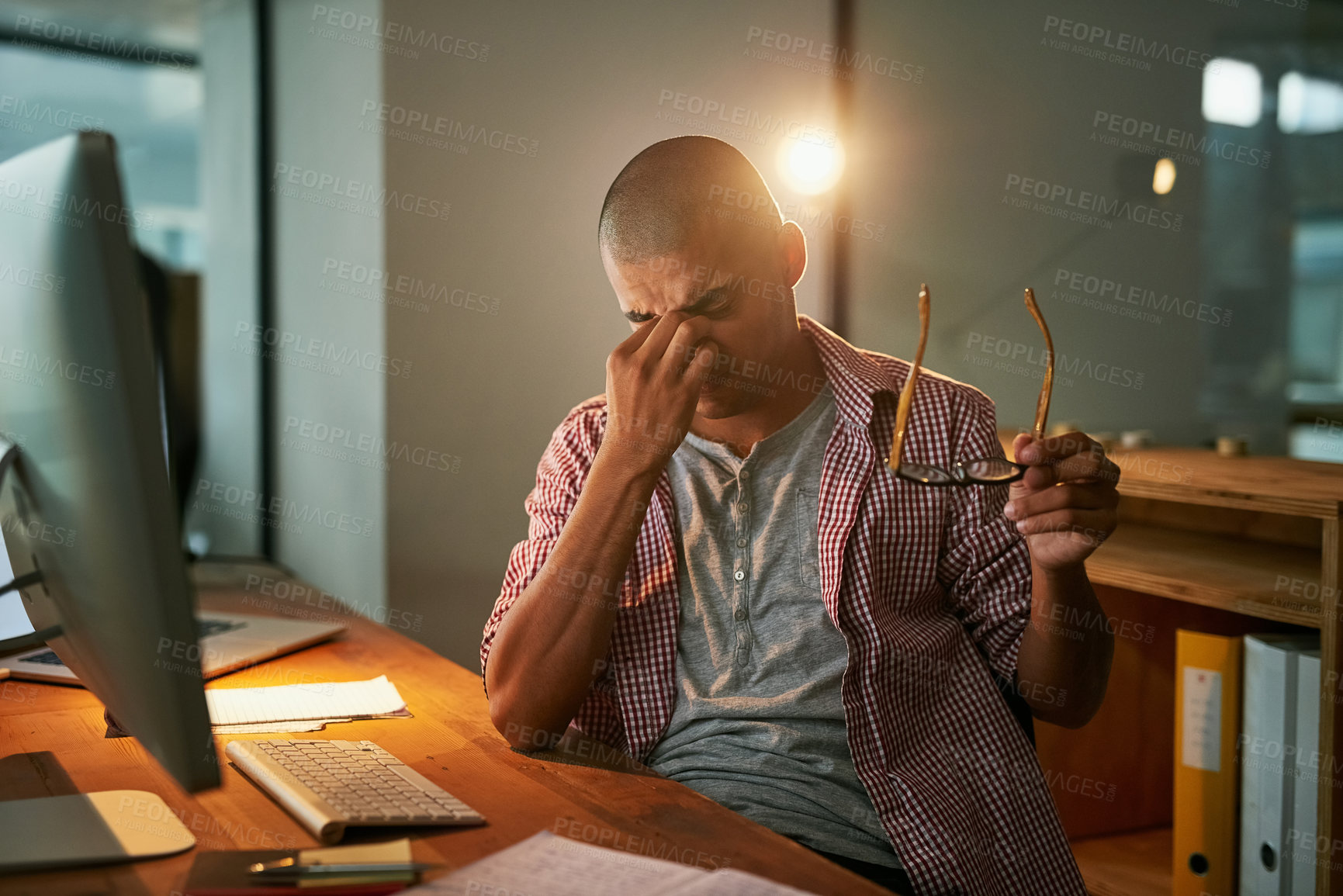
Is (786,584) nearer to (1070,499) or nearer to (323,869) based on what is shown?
(1070,499)

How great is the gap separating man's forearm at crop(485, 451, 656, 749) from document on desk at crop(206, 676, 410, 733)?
134 millimetres

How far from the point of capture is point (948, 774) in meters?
1.18

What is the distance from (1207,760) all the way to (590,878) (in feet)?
3.98

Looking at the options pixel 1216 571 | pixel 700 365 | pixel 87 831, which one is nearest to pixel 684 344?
pixel 700 365

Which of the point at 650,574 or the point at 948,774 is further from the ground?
the point at 650,574

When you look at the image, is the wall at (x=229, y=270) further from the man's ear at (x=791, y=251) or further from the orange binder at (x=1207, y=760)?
the orange binder at (x=1207, y=760)

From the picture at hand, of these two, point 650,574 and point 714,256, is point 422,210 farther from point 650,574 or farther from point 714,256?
point 650,574

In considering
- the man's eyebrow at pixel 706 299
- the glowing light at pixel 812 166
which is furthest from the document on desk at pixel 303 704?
the glowing light at pixel 812 166

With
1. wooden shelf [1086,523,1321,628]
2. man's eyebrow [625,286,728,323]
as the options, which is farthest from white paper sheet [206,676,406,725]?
wooden shelf [1086,523,1321,628]

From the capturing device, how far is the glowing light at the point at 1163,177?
2.02 m

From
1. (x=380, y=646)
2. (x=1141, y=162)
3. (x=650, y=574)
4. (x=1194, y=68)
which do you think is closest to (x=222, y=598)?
(x=380, y=646)

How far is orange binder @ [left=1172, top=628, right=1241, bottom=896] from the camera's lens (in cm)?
154

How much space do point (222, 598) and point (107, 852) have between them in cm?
127

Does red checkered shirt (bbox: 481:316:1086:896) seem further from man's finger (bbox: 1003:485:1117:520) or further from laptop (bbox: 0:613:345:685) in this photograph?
laptop (bbox: 0:613:345:685)
